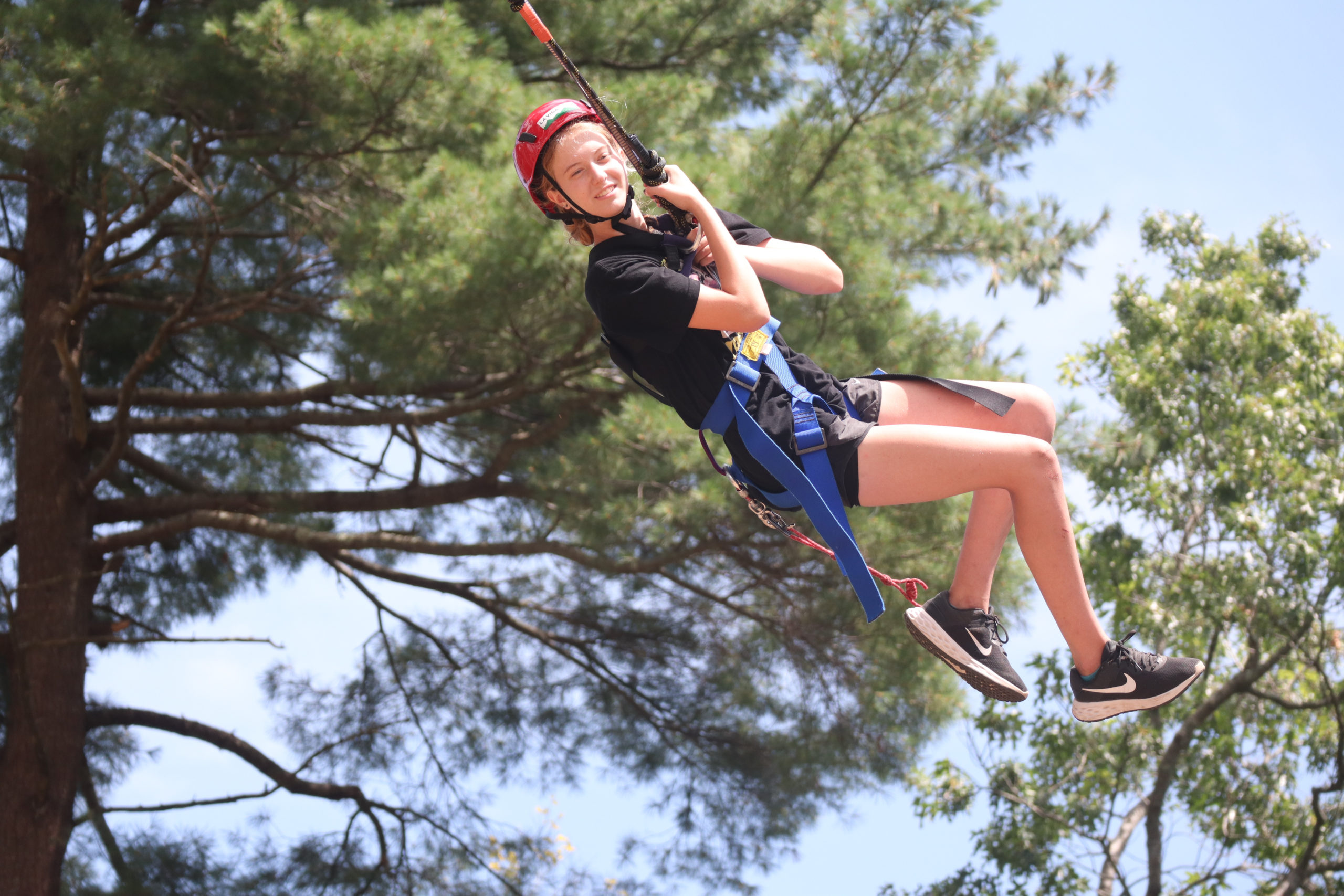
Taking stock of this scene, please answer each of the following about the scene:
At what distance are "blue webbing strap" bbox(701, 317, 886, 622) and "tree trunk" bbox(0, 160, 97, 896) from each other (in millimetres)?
4115

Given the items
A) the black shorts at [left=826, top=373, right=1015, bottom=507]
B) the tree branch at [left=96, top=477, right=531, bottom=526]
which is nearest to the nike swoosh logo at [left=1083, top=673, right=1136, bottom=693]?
the black shorts at [left=826, top=373, right=1015, bottom=507]

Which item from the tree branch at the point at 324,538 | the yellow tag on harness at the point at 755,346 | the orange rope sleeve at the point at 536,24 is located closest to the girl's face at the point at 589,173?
the orange rope sleeve at the point at 536,24

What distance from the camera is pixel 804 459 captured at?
1.97 meters

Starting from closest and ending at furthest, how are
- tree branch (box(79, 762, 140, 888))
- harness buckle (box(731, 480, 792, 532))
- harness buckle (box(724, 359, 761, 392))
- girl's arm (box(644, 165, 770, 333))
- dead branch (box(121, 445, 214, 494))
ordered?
girl's arm (box(644, 165, 770, 333)) → harness buckle (box(724, 359, 761, 392)) → harness buckle (box(731, 480, 792, 532)) → tree branch (box(79, 762, 140, 888)) → dead branch (box(121, 445, 214, 494))

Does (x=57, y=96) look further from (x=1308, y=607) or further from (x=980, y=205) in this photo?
(x=1308, y=607)

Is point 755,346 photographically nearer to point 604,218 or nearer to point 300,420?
point 604,218

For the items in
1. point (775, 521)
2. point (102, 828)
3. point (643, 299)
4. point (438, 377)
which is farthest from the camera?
point (102, 828)

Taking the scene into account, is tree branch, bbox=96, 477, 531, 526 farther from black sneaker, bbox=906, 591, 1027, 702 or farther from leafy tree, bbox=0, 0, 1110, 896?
black sneaker, bbox=906, 591, 1027, 702

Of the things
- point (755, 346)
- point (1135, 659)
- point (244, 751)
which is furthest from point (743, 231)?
point (244, 751)

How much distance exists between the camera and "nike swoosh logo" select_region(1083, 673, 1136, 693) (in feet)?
6.64

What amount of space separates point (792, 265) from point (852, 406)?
277mm

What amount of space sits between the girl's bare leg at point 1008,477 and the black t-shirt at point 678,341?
122 mm

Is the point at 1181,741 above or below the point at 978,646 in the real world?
above

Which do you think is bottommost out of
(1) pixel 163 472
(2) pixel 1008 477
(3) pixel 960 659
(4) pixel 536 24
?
(3) pixel 960 659
